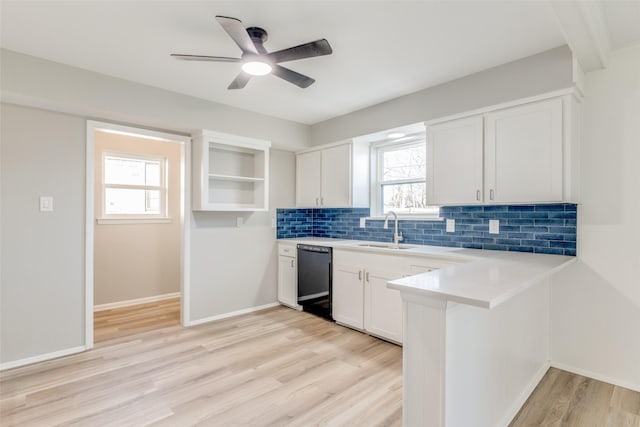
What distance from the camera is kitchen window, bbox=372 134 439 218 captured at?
11.6 ft

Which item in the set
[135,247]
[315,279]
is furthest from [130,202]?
[315,279]

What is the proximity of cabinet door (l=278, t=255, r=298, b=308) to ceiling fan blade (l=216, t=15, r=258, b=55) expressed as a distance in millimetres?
2635

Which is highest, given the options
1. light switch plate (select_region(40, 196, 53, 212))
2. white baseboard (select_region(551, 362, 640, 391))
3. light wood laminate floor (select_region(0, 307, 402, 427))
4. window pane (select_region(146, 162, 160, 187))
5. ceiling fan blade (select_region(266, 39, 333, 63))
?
ceiling fan blade (select_region(266, 39, 333, 63))

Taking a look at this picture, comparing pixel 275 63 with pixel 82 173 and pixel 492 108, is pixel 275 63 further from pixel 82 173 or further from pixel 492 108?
pixel 82 173

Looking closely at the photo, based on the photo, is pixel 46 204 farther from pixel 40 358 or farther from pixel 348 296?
pixel 348 296

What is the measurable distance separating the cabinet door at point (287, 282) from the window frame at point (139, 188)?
1850mm

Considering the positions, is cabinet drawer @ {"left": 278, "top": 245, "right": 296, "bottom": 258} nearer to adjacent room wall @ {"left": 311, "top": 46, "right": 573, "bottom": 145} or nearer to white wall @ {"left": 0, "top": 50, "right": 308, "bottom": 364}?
adjacent room wall @ {"left": 311, "top": 46, "right": 573, "bottom": 145}

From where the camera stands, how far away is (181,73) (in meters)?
2.77

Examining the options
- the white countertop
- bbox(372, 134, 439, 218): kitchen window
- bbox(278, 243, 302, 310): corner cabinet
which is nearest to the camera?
the white countertop

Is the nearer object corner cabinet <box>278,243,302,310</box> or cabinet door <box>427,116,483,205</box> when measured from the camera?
cabinet door <box>427,116,483,205</box>

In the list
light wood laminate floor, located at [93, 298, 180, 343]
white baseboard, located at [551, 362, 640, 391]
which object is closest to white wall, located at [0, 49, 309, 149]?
light wood laminate floor, located at [93, 298, 180, 343]

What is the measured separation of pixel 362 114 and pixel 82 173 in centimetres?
284

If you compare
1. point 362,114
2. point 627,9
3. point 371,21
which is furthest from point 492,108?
point 362,114

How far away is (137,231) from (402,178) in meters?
3.54
